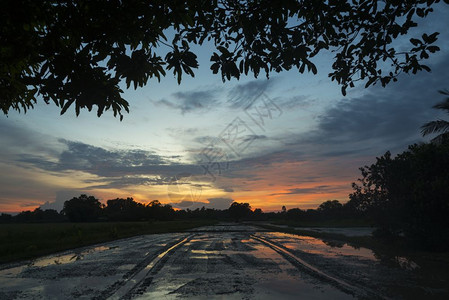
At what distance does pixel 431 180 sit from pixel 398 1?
40.9 ft

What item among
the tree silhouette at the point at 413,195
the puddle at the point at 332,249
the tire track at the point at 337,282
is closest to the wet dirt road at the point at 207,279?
the tire track at the point at 337,282

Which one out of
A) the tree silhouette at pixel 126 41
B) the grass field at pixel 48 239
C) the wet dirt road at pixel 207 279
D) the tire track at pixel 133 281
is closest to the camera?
the tree silhouette at pixel 126 41

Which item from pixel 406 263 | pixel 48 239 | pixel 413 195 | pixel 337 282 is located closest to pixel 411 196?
pixel 413 195

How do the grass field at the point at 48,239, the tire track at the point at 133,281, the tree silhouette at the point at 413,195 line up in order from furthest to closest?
the grass field at the point at 48,239 → the tree silhouette at the point at 413,195 → the tire track at the point at 133,281

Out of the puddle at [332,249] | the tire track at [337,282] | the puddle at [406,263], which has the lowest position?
the tire track at [337,282]

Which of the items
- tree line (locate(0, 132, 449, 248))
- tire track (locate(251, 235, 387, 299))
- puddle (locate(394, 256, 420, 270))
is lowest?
tire track (locate(251, 235, 387, 299))

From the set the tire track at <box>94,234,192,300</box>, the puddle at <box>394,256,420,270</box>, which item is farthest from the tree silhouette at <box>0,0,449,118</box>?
the puddle at <box>394,256,420,270</box>

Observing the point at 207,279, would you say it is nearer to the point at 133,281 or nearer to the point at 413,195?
the point at 133,281

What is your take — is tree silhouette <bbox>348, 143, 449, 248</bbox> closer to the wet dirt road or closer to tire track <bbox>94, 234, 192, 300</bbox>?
the wet dirt road

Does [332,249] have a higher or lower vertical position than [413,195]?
lower

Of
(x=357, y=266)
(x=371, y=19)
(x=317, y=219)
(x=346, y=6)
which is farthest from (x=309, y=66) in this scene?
(x=317, y=219)

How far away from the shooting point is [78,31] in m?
4.18

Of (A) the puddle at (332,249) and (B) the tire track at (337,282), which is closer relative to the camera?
(B) the tire track at (337,282)

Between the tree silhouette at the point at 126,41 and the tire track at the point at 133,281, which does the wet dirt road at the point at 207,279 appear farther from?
the tree silhouette at the point at 126,41
